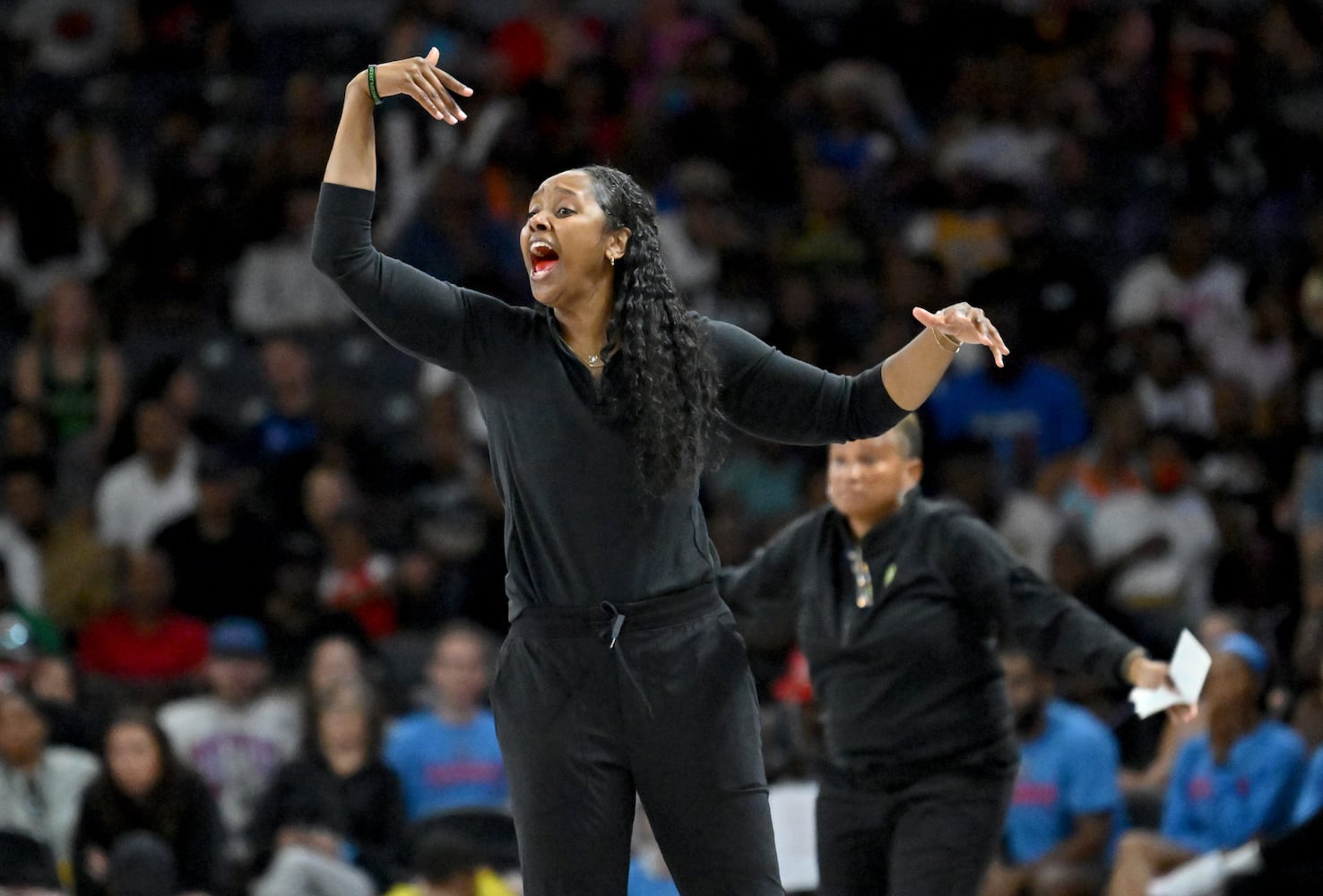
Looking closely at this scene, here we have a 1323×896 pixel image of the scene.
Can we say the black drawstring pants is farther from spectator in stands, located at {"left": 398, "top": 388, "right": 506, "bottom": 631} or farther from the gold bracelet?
spectator in stands, located at {"left": 398, "top": 388, "right": 506, "bottom": 631}

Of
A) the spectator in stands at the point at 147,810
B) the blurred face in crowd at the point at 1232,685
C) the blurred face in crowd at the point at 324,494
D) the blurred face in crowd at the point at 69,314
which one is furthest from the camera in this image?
the blurred face in crowd at the point at 69,314

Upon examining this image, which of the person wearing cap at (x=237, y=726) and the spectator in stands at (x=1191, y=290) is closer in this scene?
the person wearing cap at (x=237, y=726)

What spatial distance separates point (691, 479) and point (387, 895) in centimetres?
388

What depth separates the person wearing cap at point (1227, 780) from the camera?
629 cm

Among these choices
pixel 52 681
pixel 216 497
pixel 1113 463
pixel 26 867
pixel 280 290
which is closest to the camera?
pixel 26 867

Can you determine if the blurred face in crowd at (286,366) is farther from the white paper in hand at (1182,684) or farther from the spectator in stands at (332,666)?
the white paper in hand at (1182,684)

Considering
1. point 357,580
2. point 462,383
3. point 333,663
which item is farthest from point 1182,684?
point 462,383

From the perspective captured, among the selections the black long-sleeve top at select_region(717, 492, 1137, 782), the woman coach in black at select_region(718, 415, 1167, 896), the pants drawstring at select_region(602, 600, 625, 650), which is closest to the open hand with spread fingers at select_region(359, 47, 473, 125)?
the pants drawstring at select_region(602, 600, 625, 650)

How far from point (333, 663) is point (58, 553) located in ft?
6.89

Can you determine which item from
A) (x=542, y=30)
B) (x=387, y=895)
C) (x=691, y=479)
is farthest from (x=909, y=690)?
(x=542, y=30)

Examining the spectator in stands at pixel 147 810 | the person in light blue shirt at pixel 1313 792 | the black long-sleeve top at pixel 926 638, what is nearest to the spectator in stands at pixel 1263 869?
the person in light blue shirt at pixel 1313 792

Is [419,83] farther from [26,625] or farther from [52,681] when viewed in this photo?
[26,625]

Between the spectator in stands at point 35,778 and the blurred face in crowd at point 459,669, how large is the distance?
4.33ft

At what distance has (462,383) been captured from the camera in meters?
9.54
